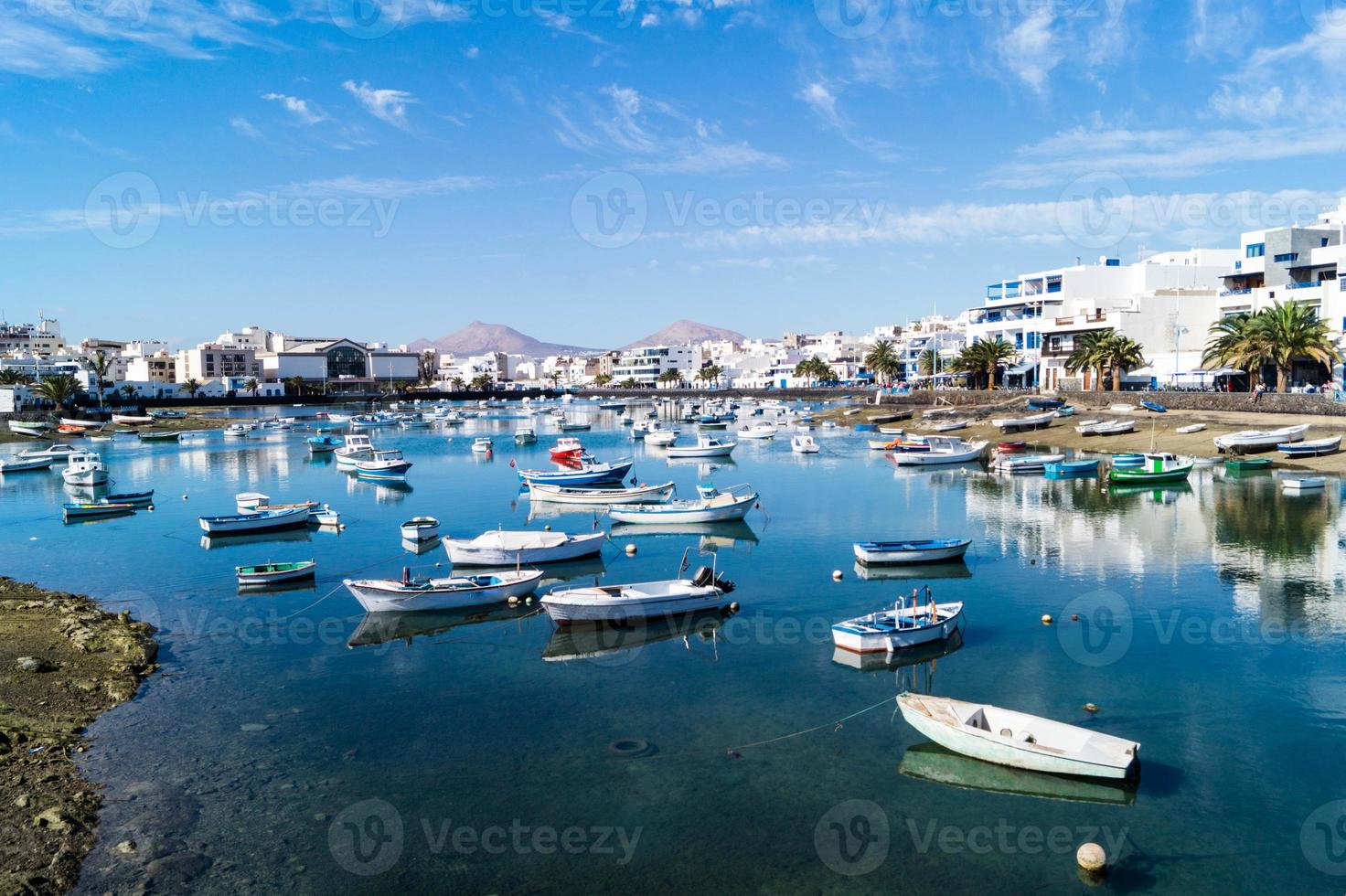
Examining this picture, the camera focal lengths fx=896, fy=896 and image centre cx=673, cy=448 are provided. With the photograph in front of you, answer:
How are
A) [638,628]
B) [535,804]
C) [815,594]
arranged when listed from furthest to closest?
[815,594], [638,628], [535,804]

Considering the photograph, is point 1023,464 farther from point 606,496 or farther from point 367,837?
point 367,837

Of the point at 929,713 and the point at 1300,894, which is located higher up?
the point at 929,713

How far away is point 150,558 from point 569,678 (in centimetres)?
2305

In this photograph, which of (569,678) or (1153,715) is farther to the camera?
(569,678)

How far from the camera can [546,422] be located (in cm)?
12925

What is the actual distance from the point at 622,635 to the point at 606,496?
22.5m

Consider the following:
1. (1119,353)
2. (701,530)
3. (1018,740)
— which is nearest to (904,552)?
(701,530)

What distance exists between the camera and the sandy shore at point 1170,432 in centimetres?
5547

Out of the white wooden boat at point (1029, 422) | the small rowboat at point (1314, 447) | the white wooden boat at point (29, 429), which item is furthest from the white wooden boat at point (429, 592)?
the white wooden boat at point (29, 429)

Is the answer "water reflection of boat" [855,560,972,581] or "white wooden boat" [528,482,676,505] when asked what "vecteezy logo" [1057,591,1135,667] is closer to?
"water reflection of boat" [855,560,972,581]

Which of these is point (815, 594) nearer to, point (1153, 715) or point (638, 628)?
point (638, 628)

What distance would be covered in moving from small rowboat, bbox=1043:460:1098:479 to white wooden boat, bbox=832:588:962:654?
35.0m

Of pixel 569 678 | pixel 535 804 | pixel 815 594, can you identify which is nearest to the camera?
pixel 535 804

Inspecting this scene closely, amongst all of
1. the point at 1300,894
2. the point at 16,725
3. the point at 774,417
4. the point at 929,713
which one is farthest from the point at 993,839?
the point at 774,417
